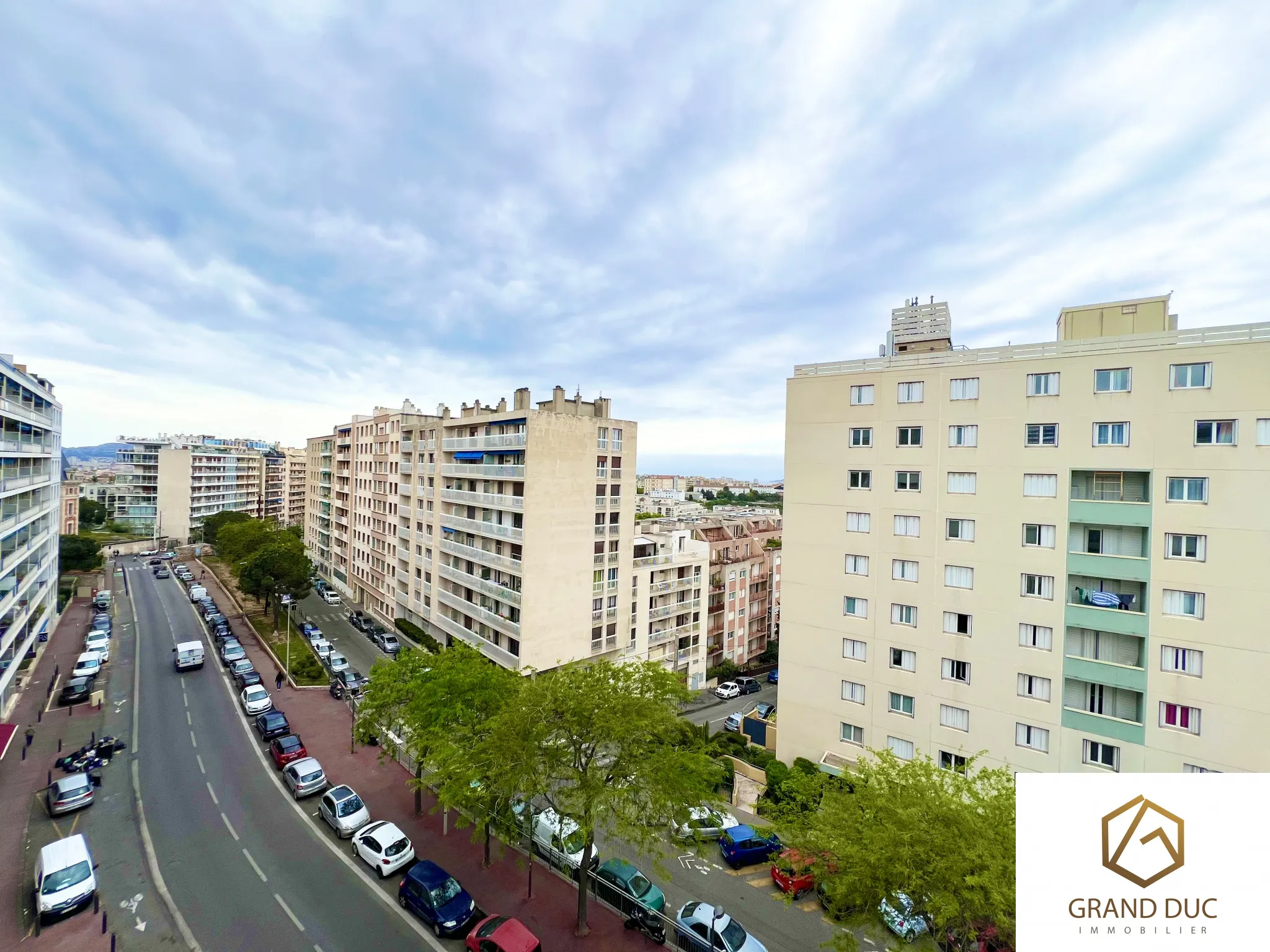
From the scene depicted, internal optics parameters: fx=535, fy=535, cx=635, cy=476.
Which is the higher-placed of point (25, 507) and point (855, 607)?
point (25, 507)

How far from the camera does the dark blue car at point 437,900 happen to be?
60.4 ft

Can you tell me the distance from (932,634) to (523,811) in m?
22.0

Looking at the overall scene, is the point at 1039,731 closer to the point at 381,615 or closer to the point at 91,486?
the point at 381,615

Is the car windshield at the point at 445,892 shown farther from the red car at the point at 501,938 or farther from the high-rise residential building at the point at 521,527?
the high-rise residential building at the point at 521,527

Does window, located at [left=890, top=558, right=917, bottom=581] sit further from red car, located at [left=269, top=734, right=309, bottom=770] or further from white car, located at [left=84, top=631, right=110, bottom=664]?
white car, located at [left=84, top=631, right=110, bottom=664]

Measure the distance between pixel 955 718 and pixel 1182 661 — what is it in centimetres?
967

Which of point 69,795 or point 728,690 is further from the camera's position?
point 728,690

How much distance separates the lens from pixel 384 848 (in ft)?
70.1

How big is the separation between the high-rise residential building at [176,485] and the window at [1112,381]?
134698 mm

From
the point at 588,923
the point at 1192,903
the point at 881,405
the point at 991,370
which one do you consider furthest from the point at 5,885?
the point at 991,370

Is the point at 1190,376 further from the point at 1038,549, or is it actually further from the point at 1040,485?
the point at 1038,549

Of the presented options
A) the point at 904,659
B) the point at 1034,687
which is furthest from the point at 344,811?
the point at 1034,687

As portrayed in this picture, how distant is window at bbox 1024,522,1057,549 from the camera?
85.1 feet

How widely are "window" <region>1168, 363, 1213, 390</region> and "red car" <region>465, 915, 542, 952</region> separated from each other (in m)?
33.3
